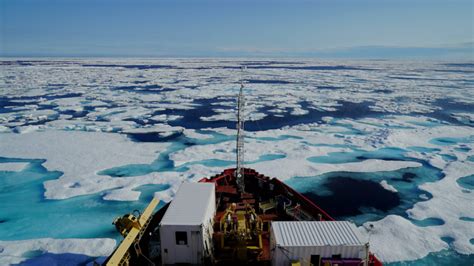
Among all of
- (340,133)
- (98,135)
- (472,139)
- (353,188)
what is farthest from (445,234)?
(98,135)

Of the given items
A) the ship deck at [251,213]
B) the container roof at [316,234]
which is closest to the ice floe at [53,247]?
the ship deck at [251,213]

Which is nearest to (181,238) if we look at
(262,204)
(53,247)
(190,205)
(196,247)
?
(196,247)

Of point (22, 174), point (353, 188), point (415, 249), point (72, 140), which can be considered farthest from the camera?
point (72, 140)

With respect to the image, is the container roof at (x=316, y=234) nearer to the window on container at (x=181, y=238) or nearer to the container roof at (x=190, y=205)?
the container roof at (x=190, y=205)

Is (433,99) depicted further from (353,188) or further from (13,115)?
(13,115)

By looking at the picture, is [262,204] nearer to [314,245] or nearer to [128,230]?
[314,245]

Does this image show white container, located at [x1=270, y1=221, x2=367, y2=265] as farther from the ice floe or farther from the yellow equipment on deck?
the ice floe
